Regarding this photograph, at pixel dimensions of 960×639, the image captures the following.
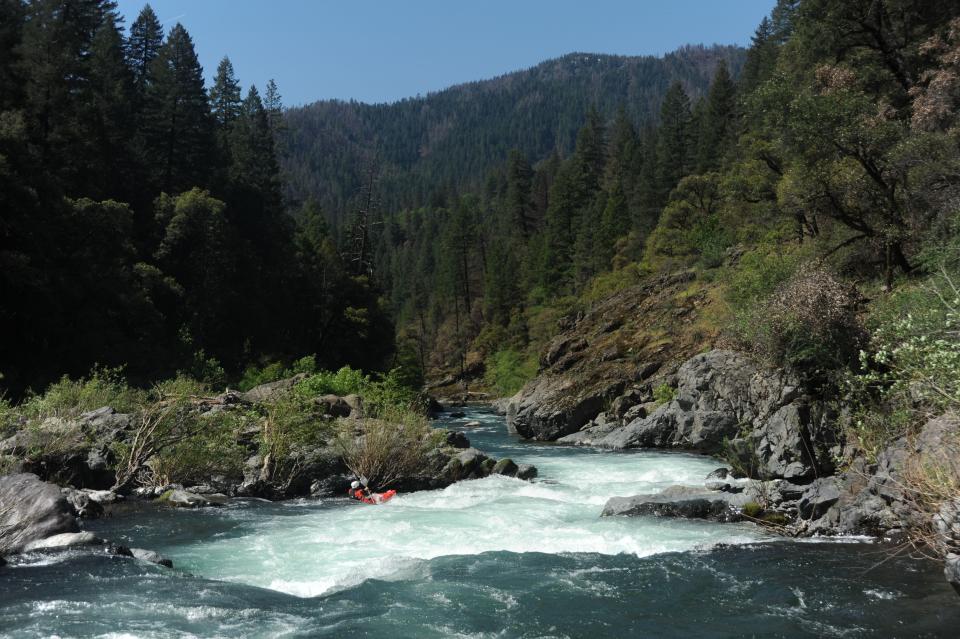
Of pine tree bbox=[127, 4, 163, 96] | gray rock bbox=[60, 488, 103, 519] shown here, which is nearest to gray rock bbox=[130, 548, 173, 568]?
gray rock bbox=[60, 488, 103, 519]

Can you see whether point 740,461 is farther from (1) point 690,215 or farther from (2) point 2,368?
(1) point 690,215

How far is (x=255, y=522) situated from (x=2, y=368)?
62.9ft

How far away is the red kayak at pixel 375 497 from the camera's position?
51.8ft

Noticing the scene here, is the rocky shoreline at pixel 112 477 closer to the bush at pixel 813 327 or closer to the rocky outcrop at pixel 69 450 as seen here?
the rocky outcrop at pixel 69 450

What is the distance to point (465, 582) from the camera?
9.80m

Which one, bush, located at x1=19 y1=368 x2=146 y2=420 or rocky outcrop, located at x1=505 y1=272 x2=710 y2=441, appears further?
rocky outcrop, located at x1=505 y1=272 x2=710 y2=441

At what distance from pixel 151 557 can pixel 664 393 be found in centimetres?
2091

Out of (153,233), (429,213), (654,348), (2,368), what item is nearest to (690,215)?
(654,348)

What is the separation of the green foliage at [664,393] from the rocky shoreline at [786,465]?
298 cm

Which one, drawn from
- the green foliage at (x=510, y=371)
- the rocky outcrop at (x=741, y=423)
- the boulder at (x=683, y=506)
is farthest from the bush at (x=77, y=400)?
the green foliage at (x=510, y=371)

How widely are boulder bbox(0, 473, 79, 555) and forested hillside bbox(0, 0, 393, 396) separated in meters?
7.44

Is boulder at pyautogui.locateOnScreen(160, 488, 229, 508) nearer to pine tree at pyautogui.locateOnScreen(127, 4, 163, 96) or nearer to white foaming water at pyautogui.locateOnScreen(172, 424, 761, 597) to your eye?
white foaming water at pyautogui.locateOnScreen(172, 424, 761, 597)

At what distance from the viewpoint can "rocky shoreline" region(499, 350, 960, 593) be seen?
9.96m

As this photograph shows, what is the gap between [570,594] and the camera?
9.23 meters
